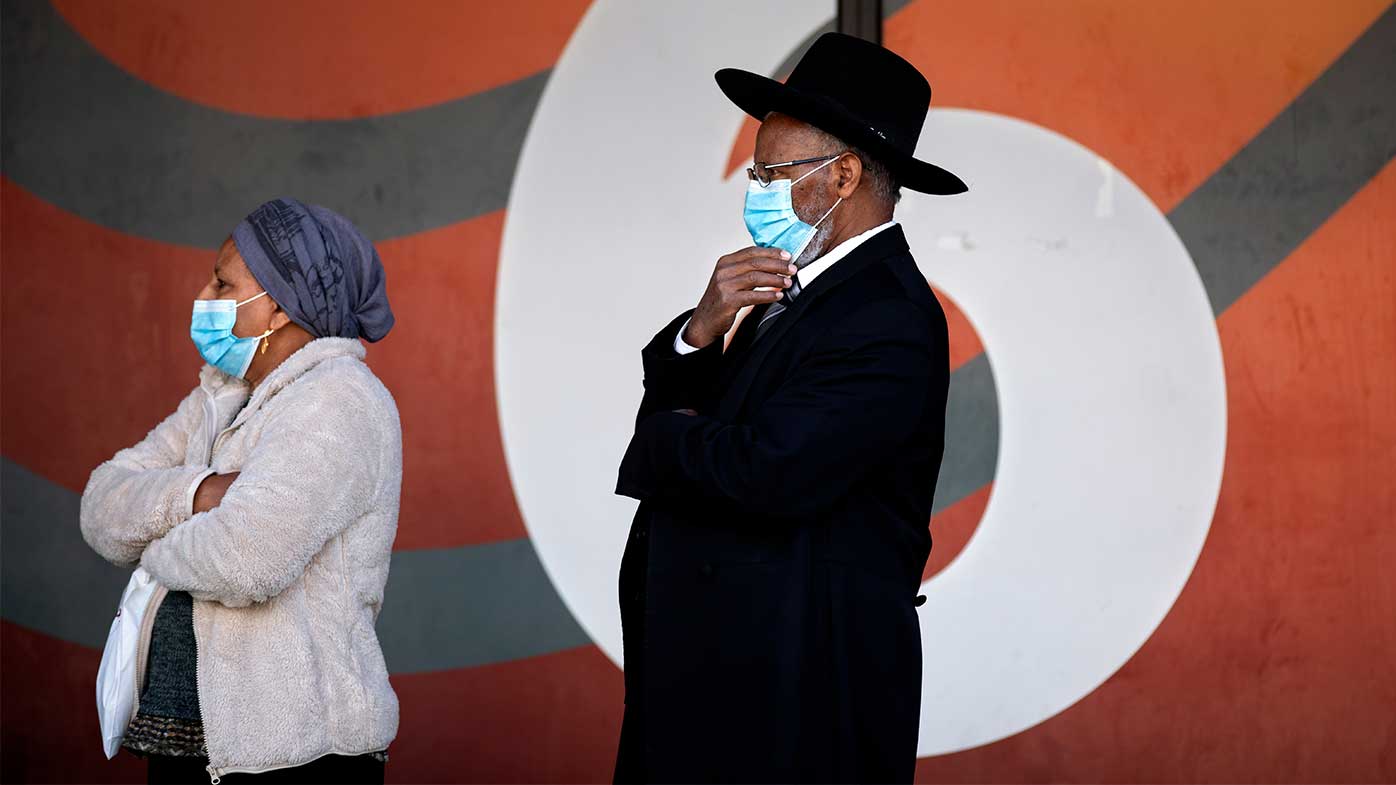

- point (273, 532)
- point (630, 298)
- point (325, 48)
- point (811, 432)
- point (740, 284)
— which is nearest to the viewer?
point (811, 432)

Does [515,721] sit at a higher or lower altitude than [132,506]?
lower

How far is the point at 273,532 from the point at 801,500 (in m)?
0.96

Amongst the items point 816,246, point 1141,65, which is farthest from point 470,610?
point 1141,65

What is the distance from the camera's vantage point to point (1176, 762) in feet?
13.4

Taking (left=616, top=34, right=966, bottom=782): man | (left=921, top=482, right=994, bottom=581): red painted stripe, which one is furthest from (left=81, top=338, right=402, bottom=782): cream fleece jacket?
(left=921, top=482, right=994, bottom=581): red painted stripe

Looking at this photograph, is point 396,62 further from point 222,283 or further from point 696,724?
point 696,724

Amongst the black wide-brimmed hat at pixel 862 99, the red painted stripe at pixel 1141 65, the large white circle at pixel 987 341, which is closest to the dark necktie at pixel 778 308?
the black wide-brimmed hat at pixel 862 99

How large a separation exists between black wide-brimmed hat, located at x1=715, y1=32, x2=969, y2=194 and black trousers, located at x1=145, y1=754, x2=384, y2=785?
1447 mm

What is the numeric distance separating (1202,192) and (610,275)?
1.74m

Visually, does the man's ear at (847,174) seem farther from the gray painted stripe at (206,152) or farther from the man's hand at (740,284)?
the gray painted stripe at (206,152)

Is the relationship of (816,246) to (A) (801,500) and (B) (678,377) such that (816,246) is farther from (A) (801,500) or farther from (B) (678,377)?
(A) (801,500)

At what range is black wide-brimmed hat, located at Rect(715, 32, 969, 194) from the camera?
8.14 feet

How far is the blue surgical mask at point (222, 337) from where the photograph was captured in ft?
9.12

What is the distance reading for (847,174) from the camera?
8.30 ft
